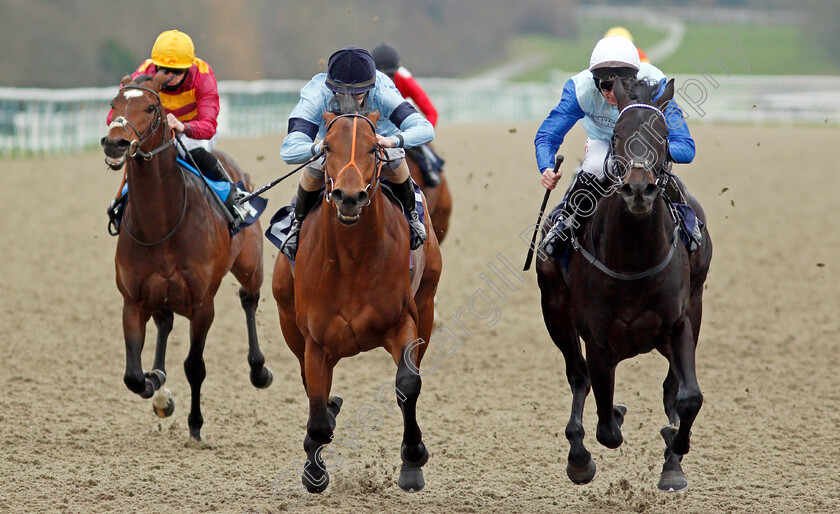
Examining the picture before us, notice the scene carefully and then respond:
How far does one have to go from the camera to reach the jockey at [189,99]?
6.20m

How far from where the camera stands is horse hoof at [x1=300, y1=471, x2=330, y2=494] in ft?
16.5

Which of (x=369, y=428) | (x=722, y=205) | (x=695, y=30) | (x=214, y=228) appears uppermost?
(x=695, y=30)

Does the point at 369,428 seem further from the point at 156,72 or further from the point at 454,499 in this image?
the point at 156,72

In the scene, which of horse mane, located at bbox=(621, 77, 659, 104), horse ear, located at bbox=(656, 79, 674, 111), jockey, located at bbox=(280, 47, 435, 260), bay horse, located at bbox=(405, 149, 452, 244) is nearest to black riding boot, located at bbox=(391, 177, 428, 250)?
jockey, located at bbox=(280, 47, 435, 260)

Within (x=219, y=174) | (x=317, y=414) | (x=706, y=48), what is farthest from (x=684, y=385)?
(x=706, y=48)

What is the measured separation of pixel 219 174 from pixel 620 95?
115 inches

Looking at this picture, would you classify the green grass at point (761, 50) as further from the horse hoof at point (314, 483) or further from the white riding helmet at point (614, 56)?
the horse hoof at point (314, 483)

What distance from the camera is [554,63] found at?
65.3m

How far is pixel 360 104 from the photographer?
4.84 m

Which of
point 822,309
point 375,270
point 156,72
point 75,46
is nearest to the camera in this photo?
point 375,270

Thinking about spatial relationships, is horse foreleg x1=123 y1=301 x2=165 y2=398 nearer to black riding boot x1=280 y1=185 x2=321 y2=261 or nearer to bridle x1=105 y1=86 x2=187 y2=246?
bridle x1=105 y1=86 x2=187 y2=246

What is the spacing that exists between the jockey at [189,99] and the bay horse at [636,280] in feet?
8.00

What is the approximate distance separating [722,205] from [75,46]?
1858 centimetres

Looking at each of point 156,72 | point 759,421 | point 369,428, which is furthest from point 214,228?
point 759,421
